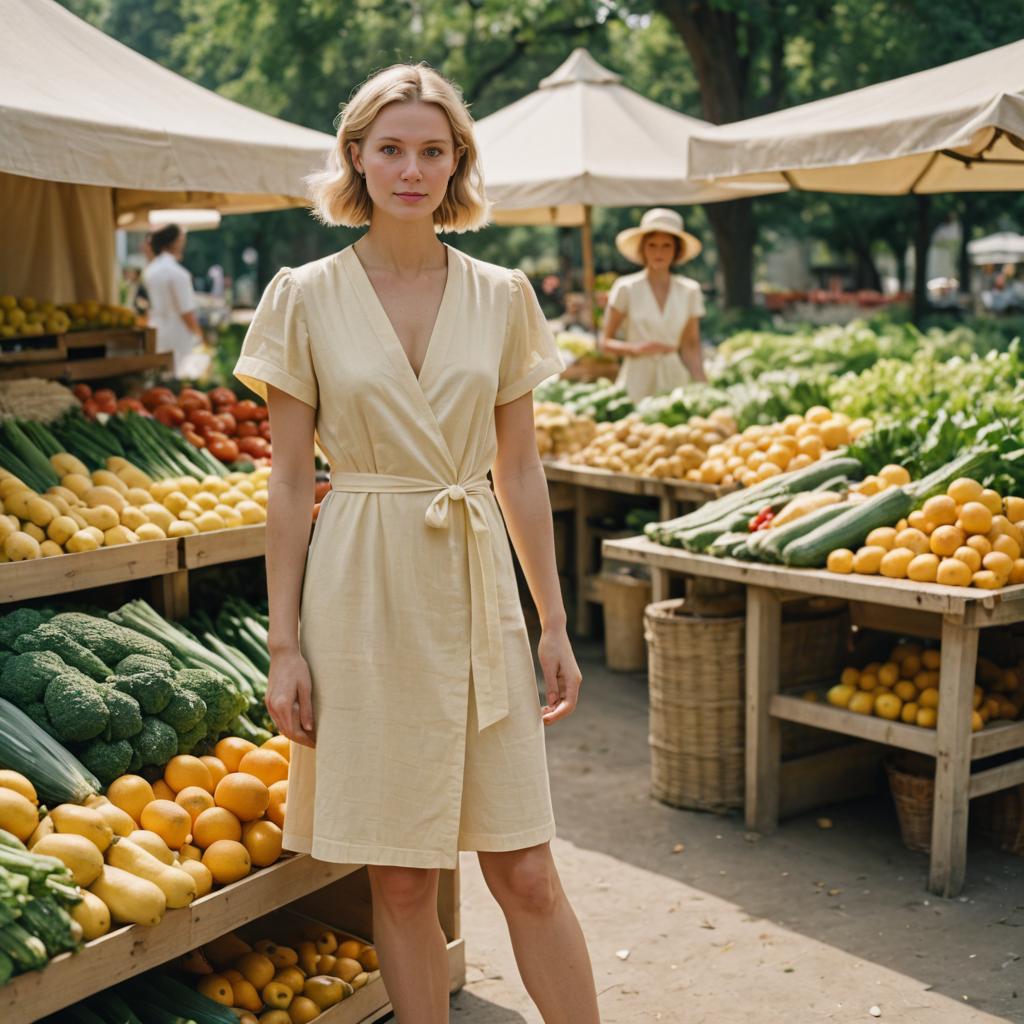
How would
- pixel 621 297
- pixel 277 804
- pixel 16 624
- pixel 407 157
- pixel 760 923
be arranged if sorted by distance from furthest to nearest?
1. pixel 621 297
2. pixel 760 923
3. pixel 16 624
4. pixel 277 804
5. pixel 407 157

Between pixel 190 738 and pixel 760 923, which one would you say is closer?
pixel 190 738

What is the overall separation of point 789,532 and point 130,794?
2572 millimetres

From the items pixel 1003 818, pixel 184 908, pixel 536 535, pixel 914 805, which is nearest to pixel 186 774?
pixel 184 908

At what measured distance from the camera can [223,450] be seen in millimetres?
5172

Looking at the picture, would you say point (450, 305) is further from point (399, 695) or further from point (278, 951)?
point (278, 951)

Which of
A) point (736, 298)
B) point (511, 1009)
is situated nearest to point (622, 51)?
point (736, 298)

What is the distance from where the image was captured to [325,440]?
2693mm

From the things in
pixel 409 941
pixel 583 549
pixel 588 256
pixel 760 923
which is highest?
pixel 588 256

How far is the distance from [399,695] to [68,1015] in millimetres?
1100

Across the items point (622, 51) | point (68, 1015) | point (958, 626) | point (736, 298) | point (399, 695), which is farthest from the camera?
point (622, 51)

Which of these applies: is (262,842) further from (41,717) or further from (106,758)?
(41,717)

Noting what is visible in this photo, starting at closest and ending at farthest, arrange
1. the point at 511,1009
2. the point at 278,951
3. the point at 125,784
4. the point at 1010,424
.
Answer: the point at 125,784 → the point at 278,951 → the point at 511,1009 → the point at 1010,424

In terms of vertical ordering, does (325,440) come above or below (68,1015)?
above

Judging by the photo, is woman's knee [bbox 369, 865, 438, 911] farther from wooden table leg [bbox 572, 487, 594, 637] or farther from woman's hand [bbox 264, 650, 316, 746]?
wooden table leg [bbox 572, 487, 594, 637]
